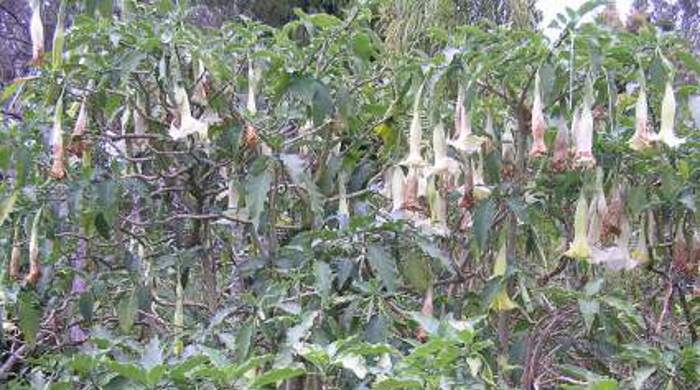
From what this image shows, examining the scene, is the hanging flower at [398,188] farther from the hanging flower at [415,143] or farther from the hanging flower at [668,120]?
the hanging flower at [668,120]

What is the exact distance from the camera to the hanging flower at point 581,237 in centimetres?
199

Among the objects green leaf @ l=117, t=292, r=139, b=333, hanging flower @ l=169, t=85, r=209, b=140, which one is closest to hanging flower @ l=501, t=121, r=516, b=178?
hanging flower @ l=169, t=85, r=209, b=140

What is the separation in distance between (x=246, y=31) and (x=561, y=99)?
0.74 m

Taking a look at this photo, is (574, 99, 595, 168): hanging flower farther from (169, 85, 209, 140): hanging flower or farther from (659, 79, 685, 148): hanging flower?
(169, 85, 209, 140): hanging flower

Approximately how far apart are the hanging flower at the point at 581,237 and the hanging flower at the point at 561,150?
0.37 ft

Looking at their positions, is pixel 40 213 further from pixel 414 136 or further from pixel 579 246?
pixel 579 246

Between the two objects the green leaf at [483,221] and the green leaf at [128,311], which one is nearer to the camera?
the green leaf at [483,221]

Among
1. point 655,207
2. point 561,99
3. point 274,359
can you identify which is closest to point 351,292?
point 274,359

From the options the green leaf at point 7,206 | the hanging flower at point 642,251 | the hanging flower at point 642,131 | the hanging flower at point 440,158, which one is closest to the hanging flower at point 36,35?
the green leaf at point 7,206

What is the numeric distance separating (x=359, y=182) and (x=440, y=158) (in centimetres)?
53

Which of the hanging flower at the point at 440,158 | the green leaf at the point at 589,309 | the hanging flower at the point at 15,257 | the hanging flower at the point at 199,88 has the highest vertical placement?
the hanging flower at the point at 199,88

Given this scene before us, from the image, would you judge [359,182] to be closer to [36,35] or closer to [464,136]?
[464,136]

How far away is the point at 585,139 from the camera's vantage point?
6.23ft

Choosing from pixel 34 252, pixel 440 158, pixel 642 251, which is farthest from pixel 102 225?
pixel 642 251
